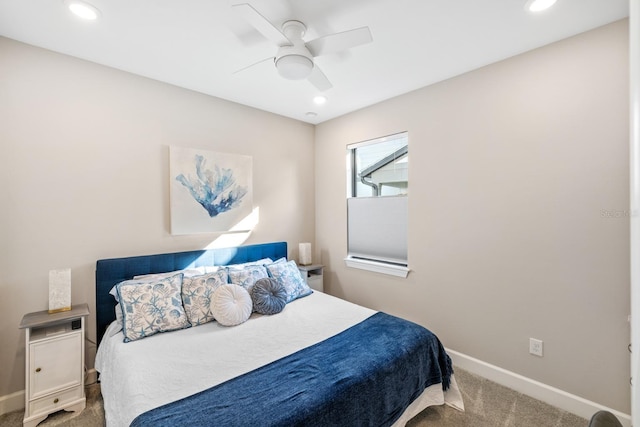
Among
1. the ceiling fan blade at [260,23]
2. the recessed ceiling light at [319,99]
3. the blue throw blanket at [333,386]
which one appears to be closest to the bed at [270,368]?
the blue throw blanket at [333,386]

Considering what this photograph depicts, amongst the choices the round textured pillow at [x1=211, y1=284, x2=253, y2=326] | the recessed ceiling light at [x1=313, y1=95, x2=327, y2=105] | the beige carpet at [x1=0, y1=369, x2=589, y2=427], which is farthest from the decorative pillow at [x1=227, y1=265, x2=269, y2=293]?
the recessed ceiling light at [x1=313, y1=95, x2=327, y2=105]

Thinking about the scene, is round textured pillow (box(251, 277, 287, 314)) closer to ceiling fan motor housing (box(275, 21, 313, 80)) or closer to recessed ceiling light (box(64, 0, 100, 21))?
ceiling fan motor housing (box(275, 21, 313, 80))

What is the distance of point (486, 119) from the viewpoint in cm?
256

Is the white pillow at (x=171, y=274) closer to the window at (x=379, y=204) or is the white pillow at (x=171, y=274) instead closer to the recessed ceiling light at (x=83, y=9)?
the window at (x=379, y=204)

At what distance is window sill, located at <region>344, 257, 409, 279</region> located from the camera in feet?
10.5

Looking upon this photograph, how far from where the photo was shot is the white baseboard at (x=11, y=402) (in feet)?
7.11

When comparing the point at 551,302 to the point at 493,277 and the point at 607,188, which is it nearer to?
the point at 493,277

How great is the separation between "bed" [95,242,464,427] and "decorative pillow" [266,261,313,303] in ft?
0.97

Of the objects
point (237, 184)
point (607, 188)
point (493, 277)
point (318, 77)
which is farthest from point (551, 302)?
point (237, 184)

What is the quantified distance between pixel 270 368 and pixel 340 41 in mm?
2018

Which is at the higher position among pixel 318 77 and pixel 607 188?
pixel 318 77

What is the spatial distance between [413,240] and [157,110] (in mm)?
2818

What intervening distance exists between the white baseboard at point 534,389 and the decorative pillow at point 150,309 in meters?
2.47

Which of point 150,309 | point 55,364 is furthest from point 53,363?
point 150,309
